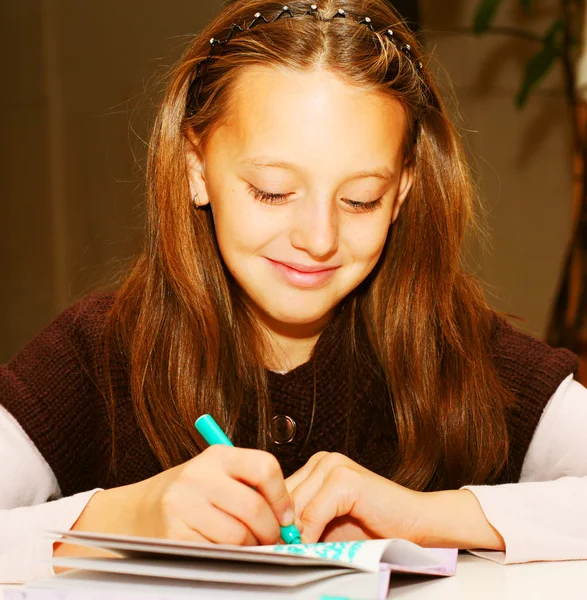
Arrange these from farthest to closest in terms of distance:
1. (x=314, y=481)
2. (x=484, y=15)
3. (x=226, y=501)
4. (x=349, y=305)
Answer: (x=484, y=15), (x=349, y=305), (x=314, y=481), (x=226, y=501)

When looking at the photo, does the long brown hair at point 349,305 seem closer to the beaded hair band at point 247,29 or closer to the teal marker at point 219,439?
the beaded hair band at point 247,29

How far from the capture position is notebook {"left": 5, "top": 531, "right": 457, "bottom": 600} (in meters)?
0.60

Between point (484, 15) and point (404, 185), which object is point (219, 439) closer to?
point (404, 185)

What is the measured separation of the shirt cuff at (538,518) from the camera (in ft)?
2.69

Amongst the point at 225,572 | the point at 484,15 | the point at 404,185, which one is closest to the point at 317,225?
the point at 404,185

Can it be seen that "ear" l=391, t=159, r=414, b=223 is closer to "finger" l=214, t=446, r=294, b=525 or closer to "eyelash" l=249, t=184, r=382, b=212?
"eyelash" l=249, t=184, r=382, b=212

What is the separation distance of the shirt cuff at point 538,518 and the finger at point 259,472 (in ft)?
0.74

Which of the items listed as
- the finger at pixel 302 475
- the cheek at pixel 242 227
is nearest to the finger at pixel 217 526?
the finger at pixel 302 475

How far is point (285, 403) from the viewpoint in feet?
3.56

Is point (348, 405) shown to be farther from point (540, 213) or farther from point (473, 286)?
point (540, 213)

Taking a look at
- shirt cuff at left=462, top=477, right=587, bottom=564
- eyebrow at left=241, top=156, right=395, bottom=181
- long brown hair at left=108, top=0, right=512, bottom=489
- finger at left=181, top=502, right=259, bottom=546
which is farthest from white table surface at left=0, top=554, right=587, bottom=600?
eyebrow at left=241, top=156, right=395, bottom=181

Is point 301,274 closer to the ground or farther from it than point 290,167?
closer to the ground

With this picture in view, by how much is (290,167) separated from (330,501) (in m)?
0.34

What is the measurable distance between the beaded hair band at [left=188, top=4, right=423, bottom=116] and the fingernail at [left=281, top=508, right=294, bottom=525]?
0.55 m
